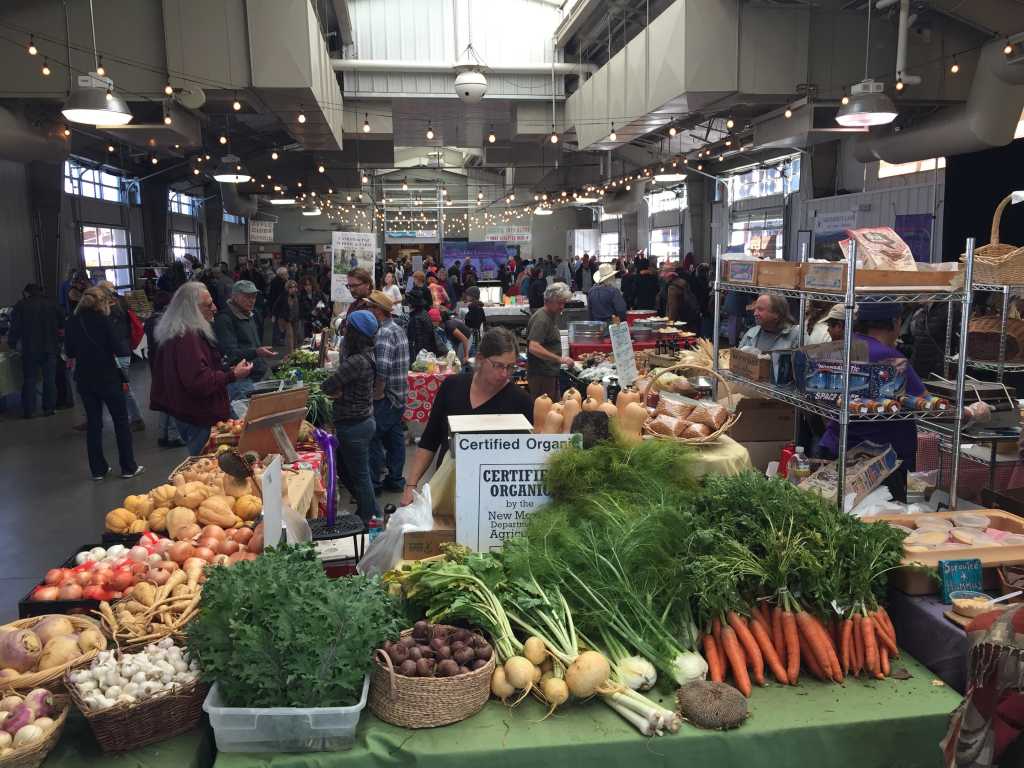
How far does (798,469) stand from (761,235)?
46.9ft

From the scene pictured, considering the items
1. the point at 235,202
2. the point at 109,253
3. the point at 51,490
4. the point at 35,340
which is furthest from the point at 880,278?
the point at 235,202

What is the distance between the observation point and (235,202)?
81.3ft

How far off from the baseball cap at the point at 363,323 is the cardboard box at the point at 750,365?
7.51 ft

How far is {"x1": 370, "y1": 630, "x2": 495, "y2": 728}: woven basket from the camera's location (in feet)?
6.63

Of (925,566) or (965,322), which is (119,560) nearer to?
(925,566)

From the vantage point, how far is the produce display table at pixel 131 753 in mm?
1980

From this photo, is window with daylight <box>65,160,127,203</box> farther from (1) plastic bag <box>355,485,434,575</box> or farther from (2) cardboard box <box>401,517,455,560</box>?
(2) cardboard box <box>401,517,455,560</box>

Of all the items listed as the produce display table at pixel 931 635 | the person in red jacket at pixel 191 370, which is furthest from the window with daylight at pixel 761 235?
the produce display table at pixel 931 635

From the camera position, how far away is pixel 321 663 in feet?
6.40

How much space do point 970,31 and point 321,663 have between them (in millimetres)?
10375

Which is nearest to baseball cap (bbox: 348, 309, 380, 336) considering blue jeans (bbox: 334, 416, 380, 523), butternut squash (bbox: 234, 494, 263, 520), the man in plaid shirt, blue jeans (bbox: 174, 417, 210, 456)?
blue jeans (bbox: 334, 416, 380, 523)

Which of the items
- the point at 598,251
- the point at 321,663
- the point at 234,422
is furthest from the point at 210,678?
the point at 598,251

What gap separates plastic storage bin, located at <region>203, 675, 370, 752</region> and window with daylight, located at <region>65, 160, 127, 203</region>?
16.6m

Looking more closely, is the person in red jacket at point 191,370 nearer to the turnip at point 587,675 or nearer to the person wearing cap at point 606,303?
the turnip at point 587,675
